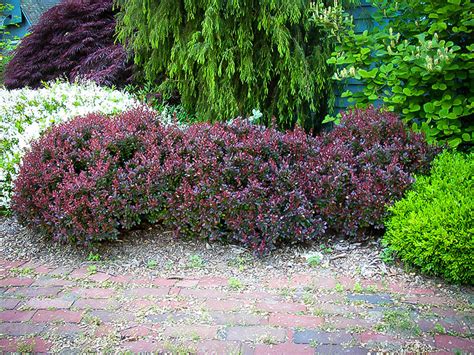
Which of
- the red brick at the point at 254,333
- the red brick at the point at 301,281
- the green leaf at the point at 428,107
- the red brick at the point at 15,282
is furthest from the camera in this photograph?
the green leaf at the point at 428,107

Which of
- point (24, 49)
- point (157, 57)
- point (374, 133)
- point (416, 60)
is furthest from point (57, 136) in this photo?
point (24, 49)

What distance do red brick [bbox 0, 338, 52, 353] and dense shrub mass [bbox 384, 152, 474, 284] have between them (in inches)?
83.1

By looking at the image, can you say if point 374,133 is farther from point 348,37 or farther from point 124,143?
point 124,143

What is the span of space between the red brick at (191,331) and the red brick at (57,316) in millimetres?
524

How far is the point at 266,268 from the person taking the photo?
310cm

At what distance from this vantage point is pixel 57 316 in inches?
99.9

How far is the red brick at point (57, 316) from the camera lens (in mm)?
2496

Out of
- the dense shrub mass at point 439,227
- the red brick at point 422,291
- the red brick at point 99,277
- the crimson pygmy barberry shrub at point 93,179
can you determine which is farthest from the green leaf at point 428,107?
the red brick at point 99,277

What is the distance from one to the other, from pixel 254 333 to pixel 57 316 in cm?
111

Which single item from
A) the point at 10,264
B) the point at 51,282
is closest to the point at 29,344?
the point at 51,282

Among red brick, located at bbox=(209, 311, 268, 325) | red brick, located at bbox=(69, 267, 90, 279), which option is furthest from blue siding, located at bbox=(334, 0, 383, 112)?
red brick, located at bbox=(69, 267, 90, 279)

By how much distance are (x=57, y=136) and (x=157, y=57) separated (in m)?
1.91

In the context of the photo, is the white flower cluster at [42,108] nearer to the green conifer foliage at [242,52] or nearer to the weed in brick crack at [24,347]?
the green conifer foliage at [242,52]

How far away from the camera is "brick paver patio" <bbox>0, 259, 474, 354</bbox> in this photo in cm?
225
